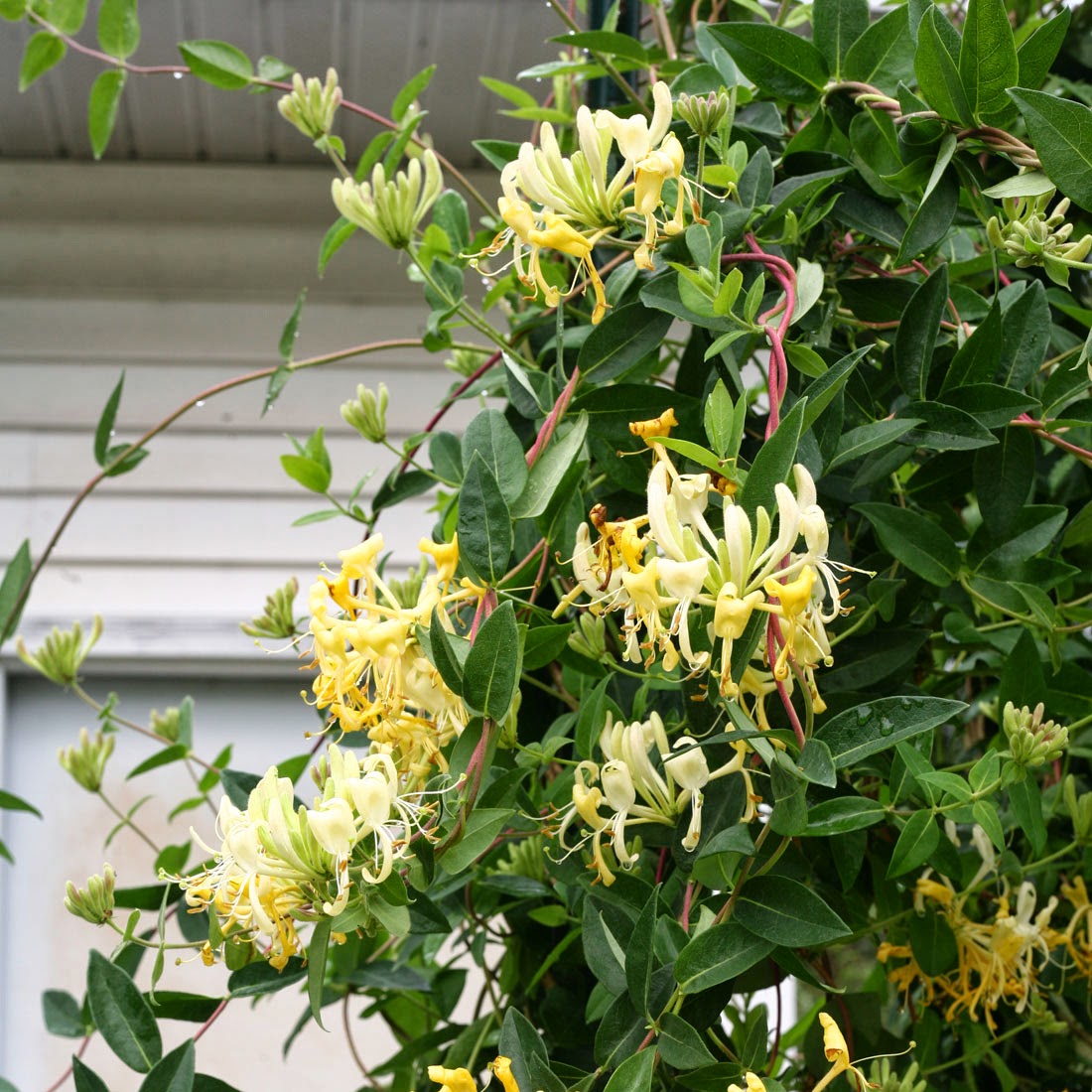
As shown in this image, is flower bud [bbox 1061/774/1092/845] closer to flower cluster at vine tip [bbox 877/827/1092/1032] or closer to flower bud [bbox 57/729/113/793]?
flower cluster at vine tip [bbox 877/827/1092/1032]

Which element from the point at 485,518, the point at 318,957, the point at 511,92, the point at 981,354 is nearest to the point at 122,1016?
the point at 318,957

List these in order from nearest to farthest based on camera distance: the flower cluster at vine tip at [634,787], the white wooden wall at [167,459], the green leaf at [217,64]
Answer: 1. the flower cluster at vine tip at [634,787]
2. the green leaf at [217,64]
3. the white wooden wall at [167,459]

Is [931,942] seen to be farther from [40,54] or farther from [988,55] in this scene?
[40,54]

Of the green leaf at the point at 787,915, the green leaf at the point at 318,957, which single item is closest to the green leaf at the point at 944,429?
the green leaf at the point at 787,915

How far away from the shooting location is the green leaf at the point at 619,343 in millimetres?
578

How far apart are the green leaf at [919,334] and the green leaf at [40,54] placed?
2.11 ft

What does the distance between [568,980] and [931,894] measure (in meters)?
0.22

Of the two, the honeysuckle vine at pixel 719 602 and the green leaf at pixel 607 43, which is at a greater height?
the green leaf at pixel 607 43

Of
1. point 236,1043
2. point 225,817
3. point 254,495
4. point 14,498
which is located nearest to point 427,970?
point 225,817

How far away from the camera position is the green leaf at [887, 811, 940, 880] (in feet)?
1.81

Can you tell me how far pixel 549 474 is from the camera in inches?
21.0

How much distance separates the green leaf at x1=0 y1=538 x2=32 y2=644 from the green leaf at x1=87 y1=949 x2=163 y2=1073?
36 centimetres

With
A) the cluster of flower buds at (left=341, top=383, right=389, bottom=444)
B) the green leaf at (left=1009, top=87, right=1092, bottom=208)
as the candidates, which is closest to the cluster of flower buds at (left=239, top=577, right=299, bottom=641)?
the cluster of flower buds at (left=341, top=383, right=389, bottom=444)

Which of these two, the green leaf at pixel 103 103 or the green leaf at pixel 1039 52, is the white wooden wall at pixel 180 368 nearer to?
the green leaf at pixel 103 103
